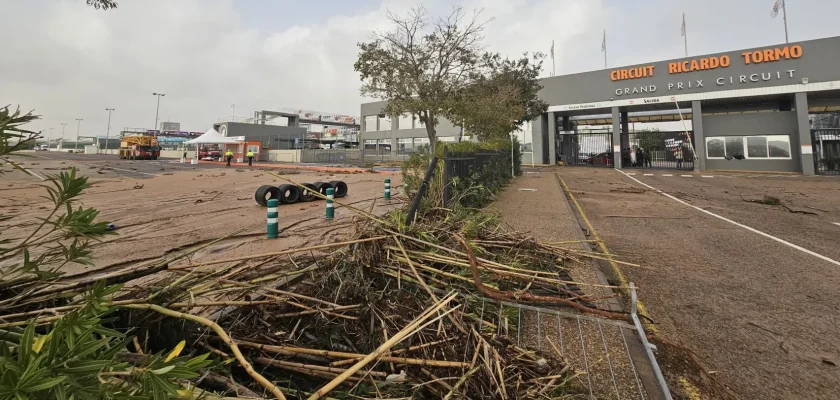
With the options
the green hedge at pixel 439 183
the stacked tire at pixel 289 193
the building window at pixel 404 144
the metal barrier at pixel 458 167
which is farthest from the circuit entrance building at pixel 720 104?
the stacked tire at pixel 289 193

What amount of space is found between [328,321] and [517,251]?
7.00 ft

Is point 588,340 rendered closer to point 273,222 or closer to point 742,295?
point 742,295

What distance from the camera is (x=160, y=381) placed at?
0.93 metres

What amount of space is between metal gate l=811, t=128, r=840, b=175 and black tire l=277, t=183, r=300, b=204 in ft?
104

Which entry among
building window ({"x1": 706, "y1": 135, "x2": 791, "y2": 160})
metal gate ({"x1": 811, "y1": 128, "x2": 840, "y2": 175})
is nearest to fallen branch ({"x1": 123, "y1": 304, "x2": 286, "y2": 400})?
building window ({"x1": 706, "y1": 135, "x2": 791, "y2": 160})

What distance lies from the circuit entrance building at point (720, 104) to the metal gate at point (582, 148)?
0.13 m

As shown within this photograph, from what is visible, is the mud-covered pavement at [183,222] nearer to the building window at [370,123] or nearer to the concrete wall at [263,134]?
the building window at [370,123]

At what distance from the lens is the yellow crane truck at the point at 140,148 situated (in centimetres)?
4128

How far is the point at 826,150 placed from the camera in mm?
22891

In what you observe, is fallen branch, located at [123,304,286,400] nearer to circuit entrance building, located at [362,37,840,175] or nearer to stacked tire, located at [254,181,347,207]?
stacked tire, located at [254,181,347,207]

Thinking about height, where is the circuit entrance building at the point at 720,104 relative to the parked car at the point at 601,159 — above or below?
above

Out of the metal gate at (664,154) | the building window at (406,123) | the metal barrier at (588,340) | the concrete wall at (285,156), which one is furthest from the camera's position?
the building window at (406,123)

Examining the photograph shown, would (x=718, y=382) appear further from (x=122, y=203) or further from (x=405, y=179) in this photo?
(x=122, y=203)

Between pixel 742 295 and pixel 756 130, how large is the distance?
3003 cm
